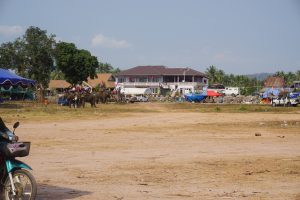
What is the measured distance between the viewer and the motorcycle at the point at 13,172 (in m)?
6.83

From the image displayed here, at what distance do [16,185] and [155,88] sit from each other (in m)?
95.3

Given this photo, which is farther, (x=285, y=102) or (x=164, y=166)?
(x=285, y=102)

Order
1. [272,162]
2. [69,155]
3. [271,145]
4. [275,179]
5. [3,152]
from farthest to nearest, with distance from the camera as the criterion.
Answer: [271,145]
[69,155]
[272,162]
[275,179]
[3,152]

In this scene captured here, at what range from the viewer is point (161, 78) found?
10406cm

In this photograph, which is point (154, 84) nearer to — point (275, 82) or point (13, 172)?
point (275, 82)

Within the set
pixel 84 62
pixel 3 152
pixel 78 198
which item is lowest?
pixel 78 198

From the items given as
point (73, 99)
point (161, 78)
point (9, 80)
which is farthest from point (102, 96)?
point (161, 78)

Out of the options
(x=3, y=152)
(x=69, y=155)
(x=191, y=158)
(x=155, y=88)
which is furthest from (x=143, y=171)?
(x=155, y=88)

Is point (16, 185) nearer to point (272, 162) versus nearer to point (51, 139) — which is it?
point (272, 162)

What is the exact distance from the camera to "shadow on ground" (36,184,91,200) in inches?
309

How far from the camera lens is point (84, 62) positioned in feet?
263

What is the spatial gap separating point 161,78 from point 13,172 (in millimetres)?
97398

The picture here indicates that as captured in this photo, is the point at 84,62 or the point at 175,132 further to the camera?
the point at 84,62

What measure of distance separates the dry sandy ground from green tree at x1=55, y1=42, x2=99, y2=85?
61.2 metres
